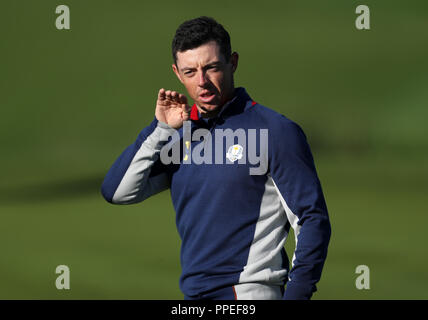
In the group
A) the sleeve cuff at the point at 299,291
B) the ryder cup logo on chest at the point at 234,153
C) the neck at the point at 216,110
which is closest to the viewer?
the sleeve cuff at the point at 299,291

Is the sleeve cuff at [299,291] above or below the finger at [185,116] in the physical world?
below

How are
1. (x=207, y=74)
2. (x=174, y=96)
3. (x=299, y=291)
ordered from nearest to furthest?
(x=299, y=291) → (x=207, y=74) → (x=174, y=96)

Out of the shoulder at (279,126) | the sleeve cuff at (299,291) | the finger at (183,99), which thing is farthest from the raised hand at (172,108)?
the sleeve cuff at (299,291)

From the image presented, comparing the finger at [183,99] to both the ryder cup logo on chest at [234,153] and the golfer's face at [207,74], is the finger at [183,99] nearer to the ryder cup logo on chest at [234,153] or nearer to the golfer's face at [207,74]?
the golfer's face at [207,74]

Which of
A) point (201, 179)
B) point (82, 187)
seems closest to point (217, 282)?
point (201, 179)

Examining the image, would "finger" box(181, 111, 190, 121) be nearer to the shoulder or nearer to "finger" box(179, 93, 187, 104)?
"finger" box(179, 93, 187, 104)

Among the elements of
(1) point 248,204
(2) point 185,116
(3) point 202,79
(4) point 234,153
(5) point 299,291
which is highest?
(3) point 202,79

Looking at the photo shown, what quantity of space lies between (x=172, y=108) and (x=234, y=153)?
1.28ft

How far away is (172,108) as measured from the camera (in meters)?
3.01

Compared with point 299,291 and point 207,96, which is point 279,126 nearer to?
point 207,96

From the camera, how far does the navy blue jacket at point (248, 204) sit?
2.65 meters

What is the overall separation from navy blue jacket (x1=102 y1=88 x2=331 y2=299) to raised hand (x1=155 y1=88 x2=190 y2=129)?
0.12 m

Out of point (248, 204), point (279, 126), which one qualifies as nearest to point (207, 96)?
point (279, 126)

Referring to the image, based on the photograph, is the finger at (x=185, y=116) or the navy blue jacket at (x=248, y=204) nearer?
the navy blue jacket at (x=248, y=204)
